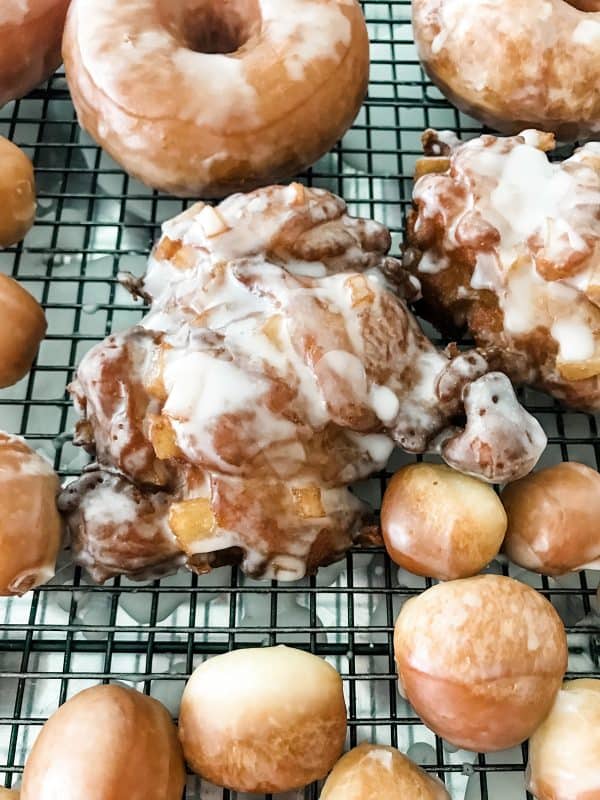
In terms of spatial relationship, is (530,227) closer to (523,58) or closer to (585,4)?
(523,58)

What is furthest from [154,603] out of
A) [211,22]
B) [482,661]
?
[211,22]

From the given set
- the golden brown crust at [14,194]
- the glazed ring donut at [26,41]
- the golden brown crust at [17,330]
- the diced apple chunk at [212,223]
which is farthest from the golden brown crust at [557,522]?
the glazed ring donut at [26,41]

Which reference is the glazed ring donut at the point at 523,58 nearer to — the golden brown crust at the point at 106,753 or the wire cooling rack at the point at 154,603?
the wire cooling rack at the point at 154,603

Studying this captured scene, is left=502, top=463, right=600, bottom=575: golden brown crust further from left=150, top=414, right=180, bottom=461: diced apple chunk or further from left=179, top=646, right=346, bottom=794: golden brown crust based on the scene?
left=150, top=414, right=180, bottom=461: diced apple chunk

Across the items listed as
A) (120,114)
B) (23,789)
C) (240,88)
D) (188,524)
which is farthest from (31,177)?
(23,789)

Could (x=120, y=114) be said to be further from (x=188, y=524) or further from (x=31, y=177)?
(x=188, y=524)

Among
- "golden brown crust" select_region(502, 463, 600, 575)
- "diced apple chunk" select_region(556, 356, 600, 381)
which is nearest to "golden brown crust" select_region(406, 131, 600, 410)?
"diced apple chunk" select_region(556, 356, 600, 381)
